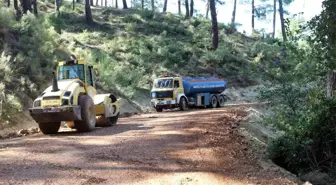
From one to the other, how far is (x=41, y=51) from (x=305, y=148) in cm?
1557

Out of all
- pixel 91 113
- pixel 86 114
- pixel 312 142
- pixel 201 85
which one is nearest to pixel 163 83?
pixel 201 85

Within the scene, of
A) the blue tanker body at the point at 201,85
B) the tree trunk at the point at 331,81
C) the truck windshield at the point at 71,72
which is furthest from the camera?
the blue tanker body at the point at 201,85

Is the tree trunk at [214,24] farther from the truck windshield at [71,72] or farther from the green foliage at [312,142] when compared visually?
the green foliage at [312,142]

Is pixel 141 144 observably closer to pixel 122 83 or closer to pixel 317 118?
pixel 317 118

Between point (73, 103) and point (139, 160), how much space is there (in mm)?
4997

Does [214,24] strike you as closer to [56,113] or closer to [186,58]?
[186,58]

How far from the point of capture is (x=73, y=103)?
13.0 m

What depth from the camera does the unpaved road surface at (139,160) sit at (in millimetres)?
7465

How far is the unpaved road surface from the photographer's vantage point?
746 cm

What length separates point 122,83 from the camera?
26.2m

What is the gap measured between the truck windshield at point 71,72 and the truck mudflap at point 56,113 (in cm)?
190

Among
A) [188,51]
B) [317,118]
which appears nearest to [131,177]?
[317,118]

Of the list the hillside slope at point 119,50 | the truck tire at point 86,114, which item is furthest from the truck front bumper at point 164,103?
the truck tire at point 86,114

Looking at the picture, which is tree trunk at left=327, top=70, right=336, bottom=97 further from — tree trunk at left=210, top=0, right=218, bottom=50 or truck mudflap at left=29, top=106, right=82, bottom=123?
tree trunk at left=210, top=0, right=218, bottom=50
